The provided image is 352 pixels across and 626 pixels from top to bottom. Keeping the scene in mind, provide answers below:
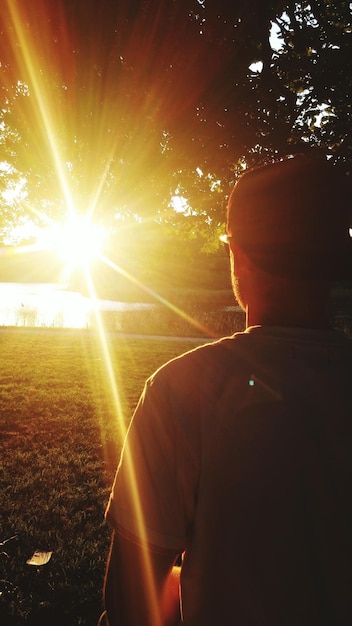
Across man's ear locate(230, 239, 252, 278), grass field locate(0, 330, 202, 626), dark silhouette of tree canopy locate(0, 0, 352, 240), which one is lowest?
grass field locate(0, 330, 202, 626)

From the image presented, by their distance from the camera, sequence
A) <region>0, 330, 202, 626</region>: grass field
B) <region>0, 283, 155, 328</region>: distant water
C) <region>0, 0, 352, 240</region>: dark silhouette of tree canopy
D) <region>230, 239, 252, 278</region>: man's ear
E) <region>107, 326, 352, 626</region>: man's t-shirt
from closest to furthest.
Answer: <region>107, 326, 352, 626</region>: man's t-shirt, <region>230, 239, 252, 278</region>: man's ear, <region>0, 330, 202, 626</region>: grass field, <region>0, 0, 352, 240</region>: dark silhouette of tree canopy, <region>0, 283, 155, 328</region>: distant water

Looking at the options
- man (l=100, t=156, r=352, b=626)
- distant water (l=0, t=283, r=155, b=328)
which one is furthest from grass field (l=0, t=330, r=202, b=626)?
distant water (l=0, t=283, r=155, b=328)

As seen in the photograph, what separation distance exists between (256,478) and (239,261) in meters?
0.55

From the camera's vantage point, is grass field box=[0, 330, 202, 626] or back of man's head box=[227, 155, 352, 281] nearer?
back of man's head box=[227, 155, 352, 281]

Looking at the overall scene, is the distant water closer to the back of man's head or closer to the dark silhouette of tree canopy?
the dark silhouette of tree canopy

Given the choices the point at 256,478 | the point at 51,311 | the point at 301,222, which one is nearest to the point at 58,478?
the point at 256,478

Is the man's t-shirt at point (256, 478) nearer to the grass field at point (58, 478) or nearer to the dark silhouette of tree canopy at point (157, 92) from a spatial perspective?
the grass field at point (58, 478)

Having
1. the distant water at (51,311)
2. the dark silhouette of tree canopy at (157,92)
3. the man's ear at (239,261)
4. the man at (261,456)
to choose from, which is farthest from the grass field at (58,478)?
the distant water at (51,311)

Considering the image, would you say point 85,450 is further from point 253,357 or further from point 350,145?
point 350,145

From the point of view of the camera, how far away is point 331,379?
93cm

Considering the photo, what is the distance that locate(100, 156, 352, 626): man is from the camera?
91 centimetres

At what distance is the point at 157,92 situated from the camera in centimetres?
430

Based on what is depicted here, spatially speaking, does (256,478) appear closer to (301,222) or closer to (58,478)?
(301,222)

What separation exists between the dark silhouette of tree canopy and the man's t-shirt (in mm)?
3963
